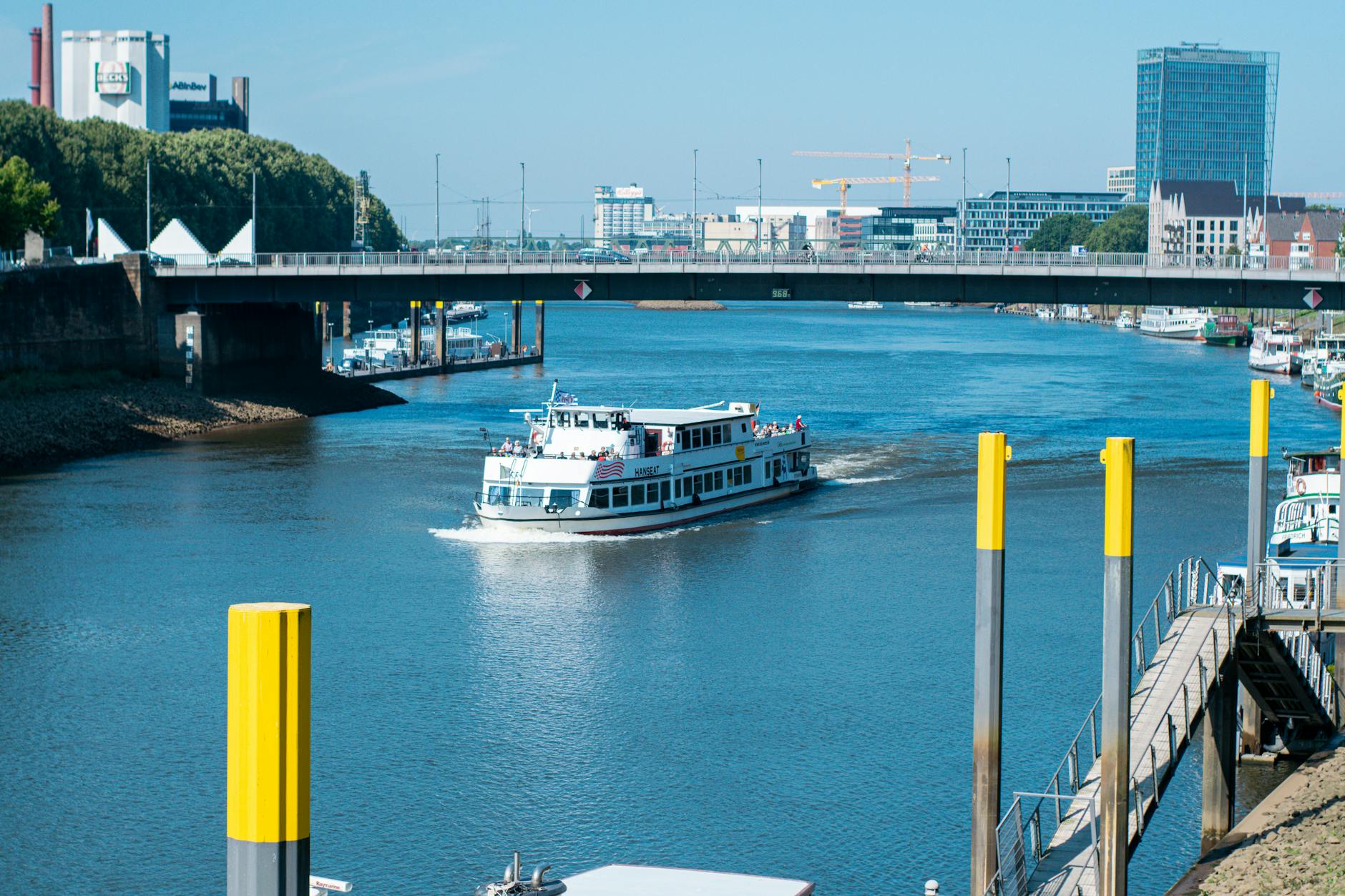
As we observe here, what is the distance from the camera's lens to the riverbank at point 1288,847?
1967 cm

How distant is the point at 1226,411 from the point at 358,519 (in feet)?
146

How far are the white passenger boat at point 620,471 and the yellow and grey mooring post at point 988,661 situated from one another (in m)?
29.6

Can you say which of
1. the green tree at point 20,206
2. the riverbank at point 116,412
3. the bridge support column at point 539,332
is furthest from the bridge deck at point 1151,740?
the bridge support column at point 539,332

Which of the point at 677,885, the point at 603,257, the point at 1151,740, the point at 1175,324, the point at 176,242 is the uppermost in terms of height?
the point at 176,242

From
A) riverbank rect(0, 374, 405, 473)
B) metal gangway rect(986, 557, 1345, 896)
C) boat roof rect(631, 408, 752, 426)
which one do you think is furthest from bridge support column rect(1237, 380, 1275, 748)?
riverbank rect(0, 374, 405, 473)

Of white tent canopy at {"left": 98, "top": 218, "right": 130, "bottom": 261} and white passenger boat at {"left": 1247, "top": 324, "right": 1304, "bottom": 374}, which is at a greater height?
white tent canopy at {"left": 98, "top": 218, "right": 130, "bottom": 261}

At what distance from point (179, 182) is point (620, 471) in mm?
70206

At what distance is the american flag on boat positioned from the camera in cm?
4750

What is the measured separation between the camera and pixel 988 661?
698 inches

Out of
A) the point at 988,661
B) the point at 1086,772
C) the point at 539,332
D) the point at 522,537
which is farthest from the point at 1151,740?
the point at 539,332

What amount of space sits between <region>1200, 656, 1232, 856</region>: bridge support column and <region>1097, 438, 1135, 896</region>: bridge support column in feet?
16.2

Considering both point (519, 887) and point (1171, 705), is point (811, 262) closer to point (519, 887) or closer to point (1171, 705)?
point (1171, 705)

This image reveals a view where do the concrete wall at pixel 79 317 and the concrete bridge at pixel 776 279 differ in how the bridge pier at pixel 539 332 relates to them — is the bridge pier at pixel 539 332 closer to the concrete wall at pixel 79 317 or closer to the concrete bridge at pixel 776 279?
the concrete bridge at pixel 776 279

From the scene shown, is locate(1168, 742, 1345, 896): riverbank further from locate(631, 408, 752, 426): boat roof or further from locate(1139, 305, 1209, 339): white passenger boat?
locate(1139, 305, 1209, 339): white passenger boat
